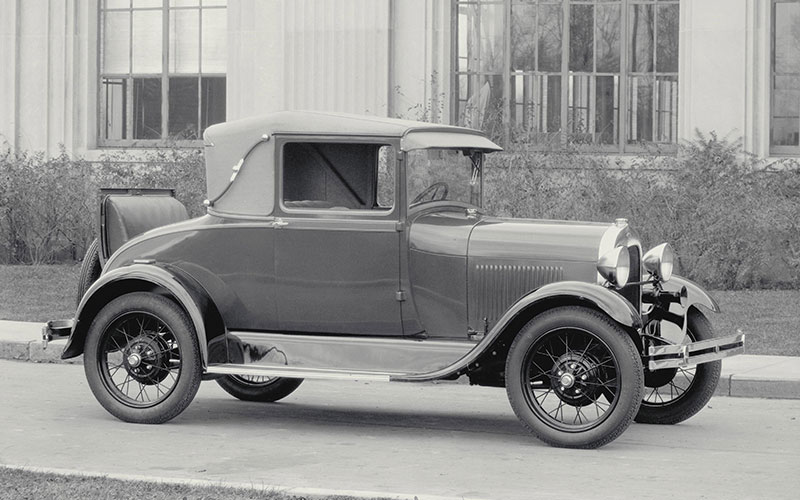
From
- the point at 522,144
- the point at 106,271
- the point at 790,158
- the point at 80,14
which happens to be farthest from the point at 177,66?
the point at 106,271

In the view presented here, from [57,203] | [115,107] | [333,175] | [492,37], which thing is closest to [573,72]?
[492,37]

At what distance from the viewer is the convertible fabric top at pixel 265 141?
29.1ft

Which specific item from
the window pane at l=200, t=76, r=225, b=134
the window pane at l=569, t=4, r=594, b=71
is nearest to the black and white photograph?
the window pane at l=569, t=4, r=594, b=71

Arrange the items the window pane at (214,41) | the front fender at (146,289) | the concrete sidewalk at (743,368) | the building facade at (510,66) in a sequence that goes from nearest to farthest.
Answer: the front fender at (146,289), the concrete sidewalk at (743,368), the building facade at (510,66), the window pane at (214,41)

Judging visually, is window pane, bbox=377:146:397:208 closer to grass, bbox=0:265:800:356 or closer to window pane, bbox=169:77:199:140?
grass, bbox=0:265:800:356

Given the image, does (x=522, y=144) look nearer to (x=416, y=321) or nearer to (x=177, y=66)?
(x=177, y=66)

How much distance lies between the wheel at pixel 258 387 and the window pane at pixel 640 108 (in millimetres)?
9905

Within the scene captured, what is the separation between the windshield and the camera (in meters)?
8.80

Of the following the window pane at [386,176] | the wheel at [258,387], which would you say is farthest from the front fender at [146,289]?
the window pane at [386,176]

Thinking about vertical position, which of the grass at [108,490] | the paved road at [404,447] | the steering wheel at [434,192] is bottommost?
the paved road at [404,447]

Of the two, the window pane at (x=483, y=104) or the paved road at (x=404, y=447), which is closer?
the paved road at (x=404, y=447)

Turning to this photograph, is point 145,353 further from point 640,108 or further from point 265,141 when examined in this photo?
point 640,108

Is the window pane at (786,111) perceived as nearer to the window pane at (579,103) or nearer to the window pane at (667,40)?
the window pane at (667,40)

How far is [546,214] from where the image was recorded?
57.4ft
